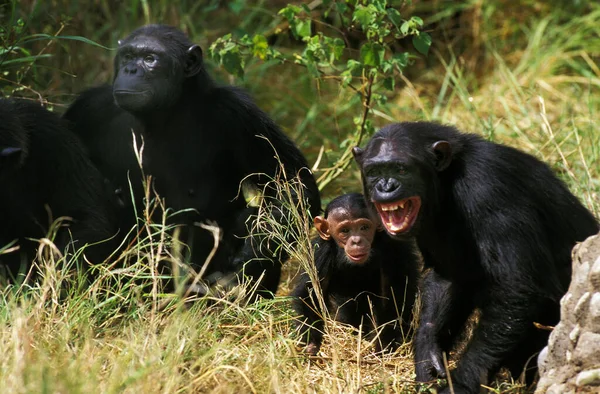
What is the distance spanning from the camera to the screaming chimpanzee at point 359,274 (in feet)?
24.8

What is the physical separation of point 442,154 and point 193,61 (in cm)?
274

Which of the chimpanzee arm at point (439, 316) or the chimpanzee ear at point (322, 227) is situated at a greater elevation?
the chimpanzee ear at point (322, 227)

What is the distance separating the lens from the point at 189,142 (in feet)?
28.4

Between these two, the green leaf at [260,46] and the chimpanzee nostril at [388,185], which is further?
the green leaf at [260,46]

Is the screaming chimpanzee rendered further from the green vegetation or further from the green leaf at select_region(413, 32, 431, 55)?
the green leaf at select_region(413, 32, 431, 55)

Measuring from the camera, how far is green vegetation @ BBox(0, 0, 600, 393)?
5.79 metres

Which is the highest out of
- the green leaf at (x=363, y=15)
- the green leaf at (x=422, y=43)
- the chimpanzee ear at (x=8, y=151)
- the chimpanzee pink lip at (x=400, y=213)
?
the green leaf at (x=363, y=15)

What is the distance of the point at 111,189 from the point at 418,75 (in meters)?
6.74

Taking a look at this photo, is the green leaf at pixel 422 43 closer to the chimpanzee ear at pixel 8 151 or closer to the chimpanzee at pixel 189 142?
the chimpanzee at pixel 189 142

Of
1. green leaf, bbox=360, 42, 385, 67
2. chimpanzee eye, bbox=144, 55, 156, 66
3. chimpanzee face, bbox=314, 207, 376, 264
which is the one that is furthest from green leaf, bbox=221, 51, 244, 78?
chimpanzee face, bbox=314, 207, 376, 264

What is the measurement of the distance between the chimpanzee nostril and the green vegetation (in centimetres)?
70

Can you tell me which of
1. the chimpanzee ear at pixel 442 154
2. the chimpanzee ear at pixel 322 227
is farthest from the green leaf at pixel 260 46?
the chimpanzee ear at pixel 442 154

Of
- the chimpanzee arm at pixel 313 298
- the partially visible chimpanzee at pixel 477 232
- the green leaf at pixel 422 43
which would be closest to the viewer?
the partially visible chimpanzee at pixel 477 232

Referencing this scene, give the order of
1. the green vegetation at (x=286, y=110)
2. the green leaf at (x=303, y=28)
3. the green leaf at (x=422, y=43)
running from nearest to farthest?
the green vegetation at (x=286, y=110), the green leaf at (x=422, y=43), the green leaf at (x=303, y=28)
